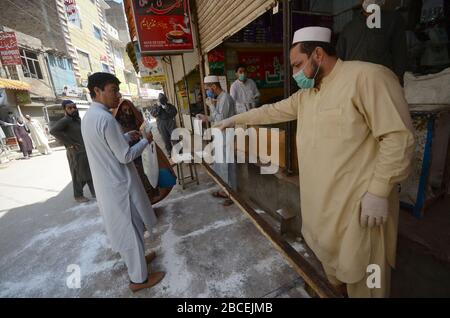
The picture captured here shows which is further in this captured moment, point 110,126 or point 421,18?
point 421,18

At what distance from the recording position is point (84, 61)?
2422 cm

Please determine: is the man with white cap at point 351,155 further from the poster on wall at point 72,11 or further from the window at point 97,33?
the window at point 97,33

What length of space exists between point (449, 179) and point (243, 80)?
12.9ft

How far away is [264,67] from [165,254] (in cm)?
646

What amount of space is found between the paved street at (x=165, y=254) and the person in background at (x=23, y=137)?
9443mm

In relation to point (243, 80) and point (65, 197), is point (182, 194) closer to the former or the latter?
point (243, 80)

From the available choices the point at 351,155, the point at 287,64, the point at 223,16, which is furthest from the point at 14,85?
the point at 351,155

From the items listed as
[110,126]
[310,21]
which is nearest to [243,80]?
[310,21]

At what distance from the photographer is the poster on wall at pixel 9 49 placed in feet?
48.0

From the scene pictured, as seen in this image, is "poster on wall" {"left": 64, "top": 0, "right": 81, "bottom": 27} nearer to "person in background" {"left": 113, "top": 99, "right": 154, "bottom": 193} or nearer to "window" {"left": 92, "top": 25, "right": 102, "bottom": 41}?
"window" {"left": 92, "top": 25, "right": 102, "bottom": 41}

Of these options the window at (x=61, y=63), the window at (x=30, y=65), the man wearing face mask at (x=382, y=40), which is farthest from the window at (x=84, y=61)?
the man wearing face mask at (x=382, y=40)

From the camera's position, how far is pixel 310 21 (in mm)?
5355

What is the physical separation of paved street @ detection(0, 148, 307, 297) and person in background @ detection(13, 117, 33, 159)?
372 inches
